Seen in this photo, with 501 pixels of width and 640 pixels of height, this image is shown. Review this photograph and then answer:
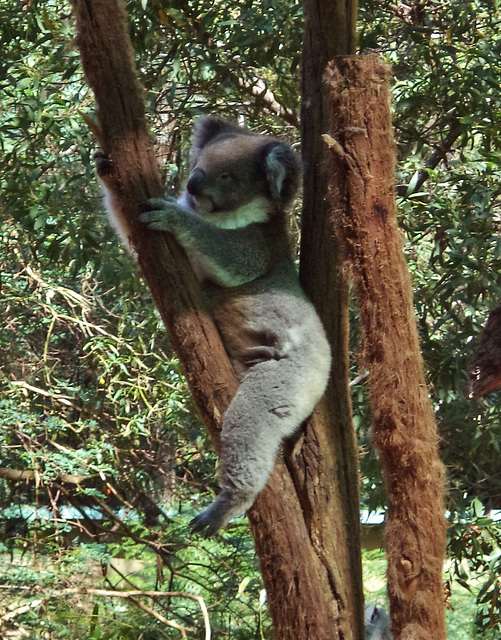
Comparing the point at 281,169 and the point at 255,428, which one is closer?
the point at 255,428

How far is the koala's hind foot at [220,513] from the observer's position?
166 cm

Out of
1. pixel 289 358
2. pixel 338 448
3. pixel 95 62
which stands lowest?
pixel 338 448

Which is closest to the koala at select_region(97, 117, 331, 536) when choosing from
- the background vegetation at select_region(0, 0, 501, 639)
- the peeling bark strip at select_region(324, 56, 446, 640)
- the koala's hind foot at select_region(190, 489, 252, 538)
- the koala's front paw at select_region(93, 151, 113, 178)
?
the koala's hind foot at select_region(190, 489, 252, 538)

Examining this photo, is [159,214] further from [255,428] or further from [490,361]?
[490,361]

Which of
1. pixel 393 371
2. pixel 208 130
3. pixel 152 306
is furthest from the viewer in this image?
pixel 152 306

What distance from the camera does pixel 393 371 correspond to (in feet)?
5.33

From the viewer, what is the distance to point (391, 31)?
354cm

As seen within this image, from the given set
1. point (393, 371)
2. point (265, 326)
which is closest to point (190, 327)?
point (265, 326)

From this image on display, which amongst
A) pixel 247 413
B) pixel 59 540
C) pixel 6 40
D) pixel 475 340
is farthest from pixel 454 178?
pixel 59 540

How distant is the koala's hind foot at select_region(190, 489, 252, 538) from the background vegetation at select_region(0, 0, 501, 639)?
3.25 feet

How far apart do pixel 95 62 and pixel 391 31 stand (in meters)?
2.35

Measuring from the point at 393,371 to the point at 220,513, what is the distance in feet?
1.74

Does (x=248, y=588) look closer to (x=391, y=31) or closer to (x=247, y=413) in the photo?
(x=247, y=413)

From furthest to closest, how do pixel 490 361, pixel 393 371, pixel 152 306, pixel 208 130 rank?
pixel 152 306
pixel 208 130
pixel 490 361
pixel 393 371
